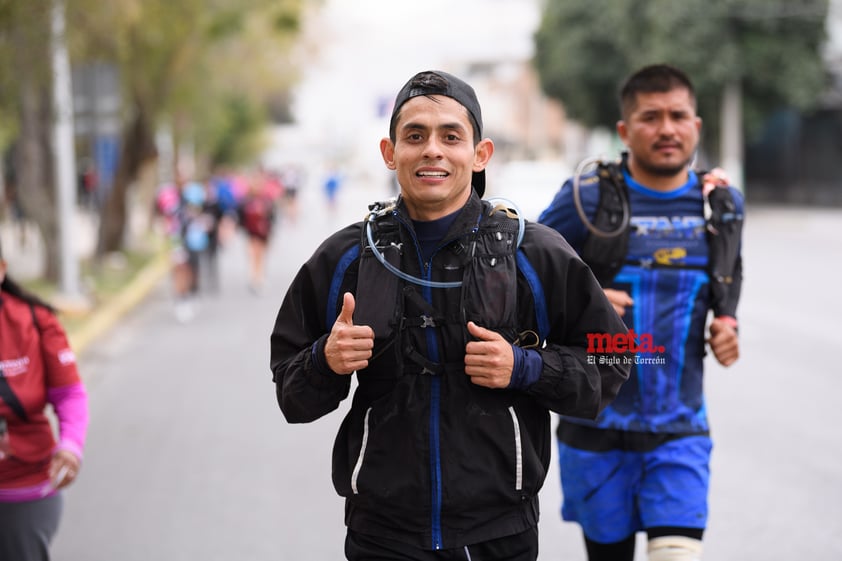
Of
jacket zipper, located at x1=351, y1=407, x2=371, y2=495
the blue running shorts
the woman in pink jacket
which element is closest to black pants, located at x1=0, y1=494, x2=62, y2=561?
the woman in pink jacket

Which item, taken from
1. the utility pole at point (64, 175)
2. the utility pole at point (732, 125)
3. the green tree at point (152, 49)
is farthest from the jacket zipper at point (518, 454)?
the utility pole at point (732, 125)

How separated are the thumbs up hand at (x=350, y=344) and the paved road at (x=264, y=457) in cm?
299

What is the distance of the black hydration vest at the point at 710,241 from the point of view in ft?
12.8

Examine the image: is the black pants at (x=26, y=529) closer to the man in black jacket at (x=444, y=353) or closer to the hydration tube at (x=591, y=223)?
the man in black jacket at (x=444, y=353)

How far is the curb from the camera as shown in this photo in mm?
12273

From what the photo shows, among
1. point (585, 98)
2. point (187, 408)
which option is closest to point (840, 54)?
point (585, 98)

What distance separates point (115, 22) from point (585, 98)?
31.6 meters

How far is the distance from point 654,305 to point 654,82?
0.84 meters

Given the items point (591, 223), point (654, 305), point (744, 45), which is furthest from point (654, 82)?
point (744, 45)

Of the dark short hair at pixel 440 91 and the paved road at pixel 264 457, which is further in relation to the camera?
the paved road at pixel 264 457

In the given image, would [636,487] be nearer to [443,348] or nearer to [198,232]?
[443,348]

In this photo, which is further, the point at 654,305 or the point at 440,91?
the point at 654,305

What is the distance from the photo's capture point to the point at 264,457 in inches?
287

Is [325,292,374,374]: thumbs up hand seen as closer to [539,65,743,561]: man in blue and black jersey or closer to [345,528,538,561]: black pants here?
[345,528,538,561]: black pants
